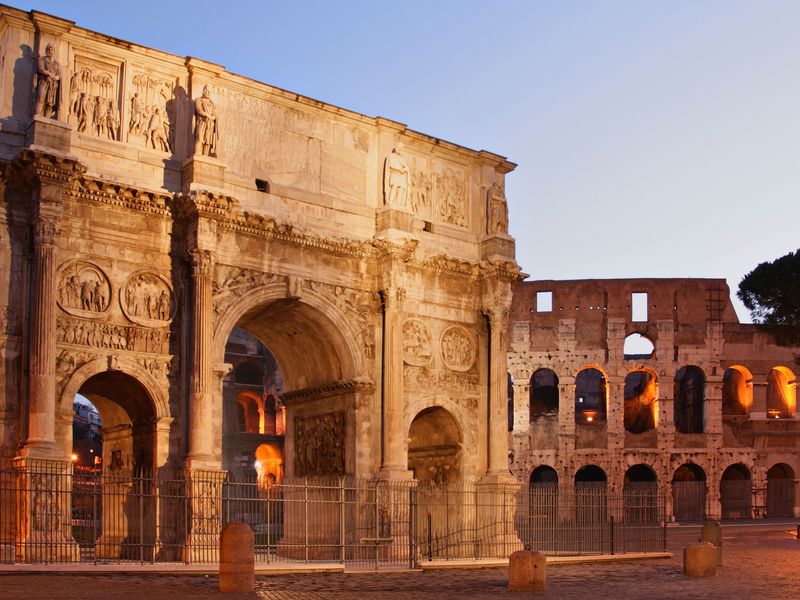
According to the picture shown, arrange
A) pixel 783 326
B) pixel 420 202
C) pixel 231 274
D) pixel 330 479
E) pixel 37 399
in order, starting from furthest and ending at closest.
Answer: pixel 783 326 < pixel 420 202 < pixel 330 479 < pixel 231 274 < pixel 37 399

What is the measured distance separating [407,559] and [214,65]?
380 inches

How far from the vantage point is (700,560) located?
54.9 feet

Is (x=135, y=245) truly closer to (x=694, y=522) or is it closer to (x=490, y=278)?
(x=490, y=278)

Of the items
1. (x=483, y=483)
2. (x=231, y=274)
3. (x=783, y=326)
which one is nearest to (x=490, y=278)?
(x=483, y=483)

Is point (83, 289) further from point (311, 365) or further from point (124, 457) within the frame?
point (311, 365)

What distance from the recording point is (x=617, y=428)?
40.3 metres

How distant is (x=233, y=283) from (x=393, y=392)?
12.7 ft

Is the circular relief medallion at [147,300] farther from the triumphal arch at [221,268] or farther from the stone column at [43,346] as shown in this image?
the stone column at [43,346]

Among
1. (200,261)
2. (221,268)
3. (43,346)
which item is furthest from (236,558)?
(221,268)

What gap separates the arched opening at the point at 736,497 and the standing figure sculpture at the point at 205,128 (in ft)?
91.0

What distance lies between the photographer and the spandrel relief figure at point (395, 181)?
2164cm

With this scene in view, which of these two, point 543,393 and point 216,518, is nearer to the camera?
point 216,518

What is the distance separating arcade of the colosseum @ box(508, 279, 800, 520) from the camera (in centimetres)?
4009

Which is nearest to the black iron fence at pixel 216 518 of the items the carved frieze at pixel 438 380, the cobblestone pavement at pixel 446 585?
the cobblestone pavement at pixel 446 585
